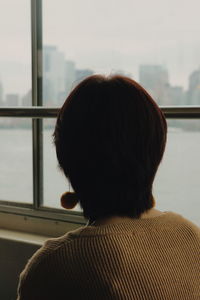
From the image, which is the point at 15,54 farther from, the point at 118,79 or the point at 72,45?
the point at 118,79

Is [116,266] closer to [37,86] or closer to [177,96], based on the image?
[177,96]

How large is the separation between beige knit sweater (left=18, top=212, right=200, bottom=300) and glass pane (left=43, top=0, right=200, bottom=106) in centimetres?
133

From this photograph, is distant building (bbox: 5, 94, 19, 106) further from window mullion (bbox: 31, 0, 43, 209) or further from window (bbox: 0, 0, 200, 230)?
window mullion (bbox: 31, 0, 43, 209)

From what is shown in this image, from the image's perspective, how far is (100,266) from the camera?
0.83 meters

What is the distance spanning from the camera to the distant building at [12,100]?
8.34ft

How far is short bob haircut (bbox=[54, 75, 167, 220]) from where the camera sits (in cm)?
92

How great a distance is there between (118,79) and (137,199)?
273mm

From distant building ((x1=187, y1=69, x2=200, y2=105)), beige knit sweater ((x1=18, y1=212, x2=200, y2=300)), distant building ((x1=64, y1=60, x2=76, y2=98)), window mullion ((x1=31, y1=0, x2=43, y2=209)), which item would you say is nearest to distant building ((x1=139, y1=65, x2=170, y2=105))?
distant building ((x1=187, y1=69, x2=200, y2=105))

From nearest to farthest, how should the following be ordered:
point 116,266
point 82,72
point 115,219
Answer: point 116,266 < point 115,219 < point 82,72

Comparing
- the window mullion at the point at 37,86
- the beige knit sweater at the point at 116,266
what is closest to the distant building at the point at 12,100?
the window mullion at the point at 37,86

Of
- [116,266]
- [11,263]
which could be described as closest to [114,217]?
[116,266]

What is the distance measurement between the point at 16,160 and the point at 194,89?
3.75 ft

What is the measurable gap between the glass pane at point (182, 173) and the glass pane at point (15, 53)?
882mm

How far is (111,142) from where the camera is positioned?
3.03ft
